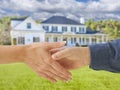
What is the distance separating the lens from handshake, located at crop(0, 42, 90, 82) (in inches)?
57.8

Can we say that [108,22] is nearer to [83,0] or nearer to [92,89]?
[83,0]

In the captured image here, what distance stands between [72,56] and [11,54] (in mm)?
316

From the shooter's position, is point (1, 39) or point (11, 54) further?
point (1, 39)

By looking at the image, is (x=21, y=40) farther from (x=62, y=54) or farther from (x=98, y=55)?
(x=98, y=55)

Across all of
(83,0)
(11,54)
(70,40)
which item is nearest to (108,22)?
(70,40)

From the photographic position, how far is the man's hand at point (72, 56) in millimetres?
1415

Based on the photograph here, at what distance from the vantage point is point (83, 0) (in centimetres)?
3044

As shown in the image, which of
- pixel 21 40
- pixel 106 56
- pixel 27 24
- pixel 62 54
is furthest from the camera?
pixel 27 24

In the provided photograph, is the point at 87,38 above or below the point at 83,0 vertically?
below

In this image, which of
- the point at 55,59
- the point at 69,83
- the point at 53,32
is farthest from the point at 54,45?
the point at 53,32

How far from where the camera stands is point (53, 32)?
17.4 meters

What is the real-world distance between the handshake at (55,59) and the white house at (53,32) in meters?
14.2

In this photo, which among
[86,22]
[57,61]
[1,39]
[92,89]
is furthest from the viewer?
[86,22]

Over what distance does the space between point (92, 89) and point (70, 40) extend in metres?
13.6
